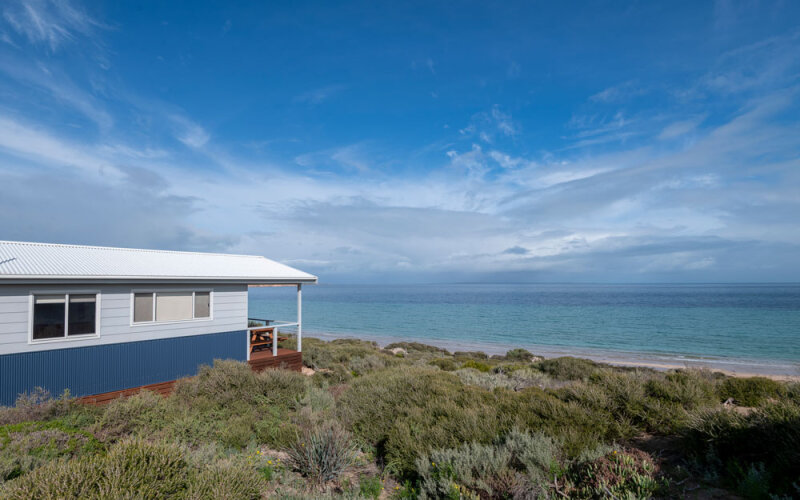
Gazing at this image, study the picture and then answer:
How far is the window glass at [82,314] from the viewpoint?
8.72 m

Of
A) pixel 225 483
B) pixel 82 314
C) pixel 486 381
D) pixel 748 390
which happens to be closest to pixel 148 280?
pixel 82 314

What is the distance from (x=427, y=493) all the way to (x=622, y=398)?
11.2 ft

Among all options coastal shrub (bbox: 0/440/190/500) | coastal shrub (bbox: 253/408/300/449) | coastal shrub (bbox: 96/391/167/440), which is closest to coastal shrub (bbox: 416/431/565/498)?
coastal shrub (bbox: 253/408/300/449)

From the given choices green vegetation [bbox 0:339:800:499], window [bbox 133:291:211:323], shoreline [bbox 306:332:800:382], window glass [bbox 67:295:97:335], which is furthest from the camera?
shoreline [bbox 306:332:800:382]

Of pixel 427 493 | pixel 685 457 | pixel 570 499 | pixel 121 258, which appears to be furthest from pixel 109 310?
pixel 685 457

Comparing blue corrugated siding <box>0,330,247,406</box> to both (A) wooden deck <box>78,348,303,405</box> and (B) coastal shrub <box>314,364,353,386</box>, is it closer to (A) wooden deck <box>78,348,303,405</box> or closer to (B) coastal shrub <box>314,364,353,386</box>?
(A) wooden deck <box>78,348,303,405</box>

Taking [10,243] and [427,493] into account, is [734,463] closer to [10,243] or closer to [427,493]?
[427,493]

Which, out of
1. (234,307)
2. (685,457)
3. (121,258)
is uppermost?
(121,258)

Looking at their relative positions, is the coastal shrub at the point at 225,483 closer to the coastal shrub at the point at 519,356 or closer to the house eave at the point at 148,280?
the house eave at the point at 148,280

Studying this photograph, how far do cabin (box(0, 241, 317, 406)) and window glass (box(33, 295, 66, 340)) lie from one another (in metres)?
0.02

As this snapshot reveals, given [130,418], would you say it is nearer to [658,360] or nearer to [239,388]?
[239,388]

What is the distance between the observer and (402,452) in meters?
5.00

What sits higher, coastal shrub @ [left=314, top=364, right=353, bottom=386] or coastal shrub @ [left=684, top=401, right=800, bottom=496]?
coastal shrub @ [left=684, top=401, right=800, bottom=496]

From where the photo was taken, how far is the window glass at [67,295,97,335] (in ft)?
28.6
